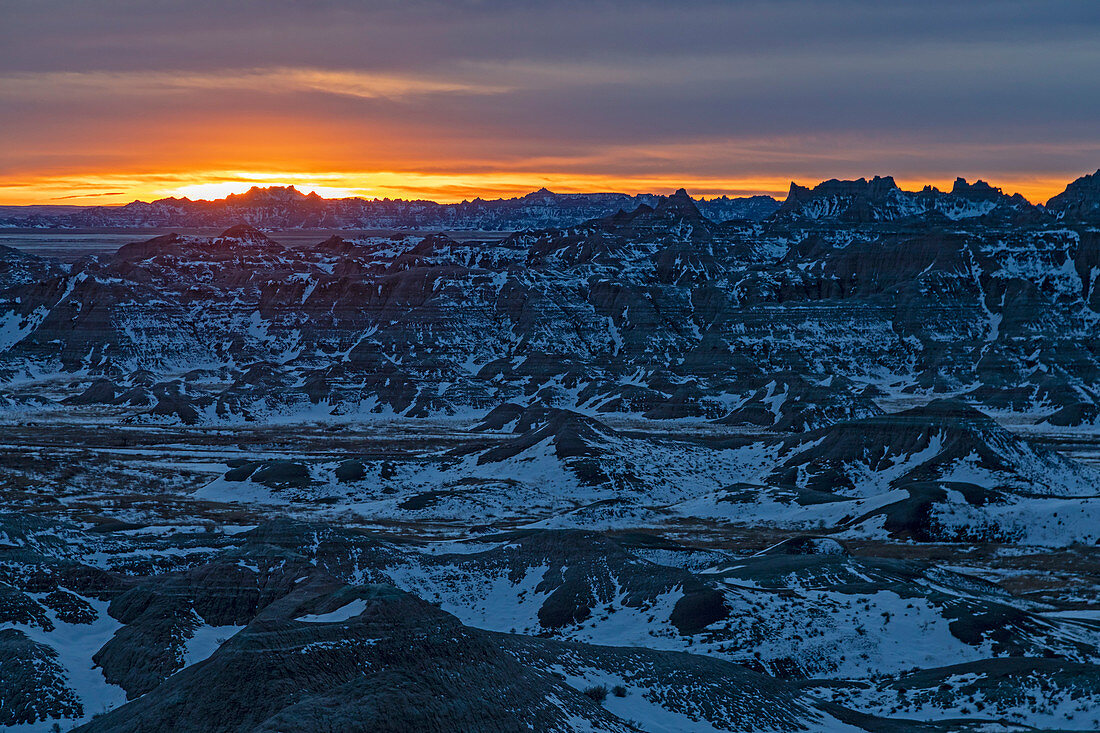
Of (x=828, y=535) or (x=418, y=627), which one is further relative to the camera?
(x=828, y=535)

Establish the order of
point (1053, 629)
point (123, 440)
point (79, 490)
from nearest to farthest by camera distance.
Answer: point (1053, 629) < point (79, 490) < point (123, 440)

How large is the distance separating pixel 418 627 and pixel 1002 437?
67147mm

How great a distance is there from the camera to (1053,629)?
4009 cm

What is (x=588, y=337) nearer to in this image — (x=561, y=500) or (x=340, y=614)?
(x=561, y=500)

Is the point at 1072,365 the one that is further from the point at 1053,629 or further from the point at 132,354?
the point at 132,354

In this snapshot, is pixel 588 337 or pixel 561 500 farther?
pixel 588 337

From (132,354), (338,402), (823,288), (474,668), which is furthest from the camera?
(823,288)

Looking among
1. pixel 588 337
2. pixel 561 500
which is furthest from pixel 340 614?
pixel 588 337

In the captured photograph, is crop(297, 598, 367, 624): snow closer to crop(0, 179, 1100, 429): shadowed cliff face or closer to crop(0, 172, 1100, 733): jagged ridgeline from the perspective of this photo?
crop(0, 172, 1100, 733): jagged ridgeline

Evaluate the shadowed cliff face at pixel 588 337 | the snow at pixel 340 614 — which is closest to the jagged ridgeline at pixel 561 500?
the snow at pixel 340 614

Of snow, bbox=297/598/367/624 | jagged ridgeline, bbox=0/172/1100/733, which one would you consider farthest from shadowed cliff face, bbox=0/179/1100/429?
snow, bbox=297/598/367/624

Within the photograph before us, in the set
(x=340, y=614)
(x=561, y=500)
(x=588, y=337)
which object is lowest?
(x=561, y=500)

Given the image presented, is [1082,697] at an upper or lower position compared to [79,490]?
upper

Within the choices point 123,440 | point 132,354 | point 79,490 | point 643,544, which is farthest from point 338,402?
point 643,544
